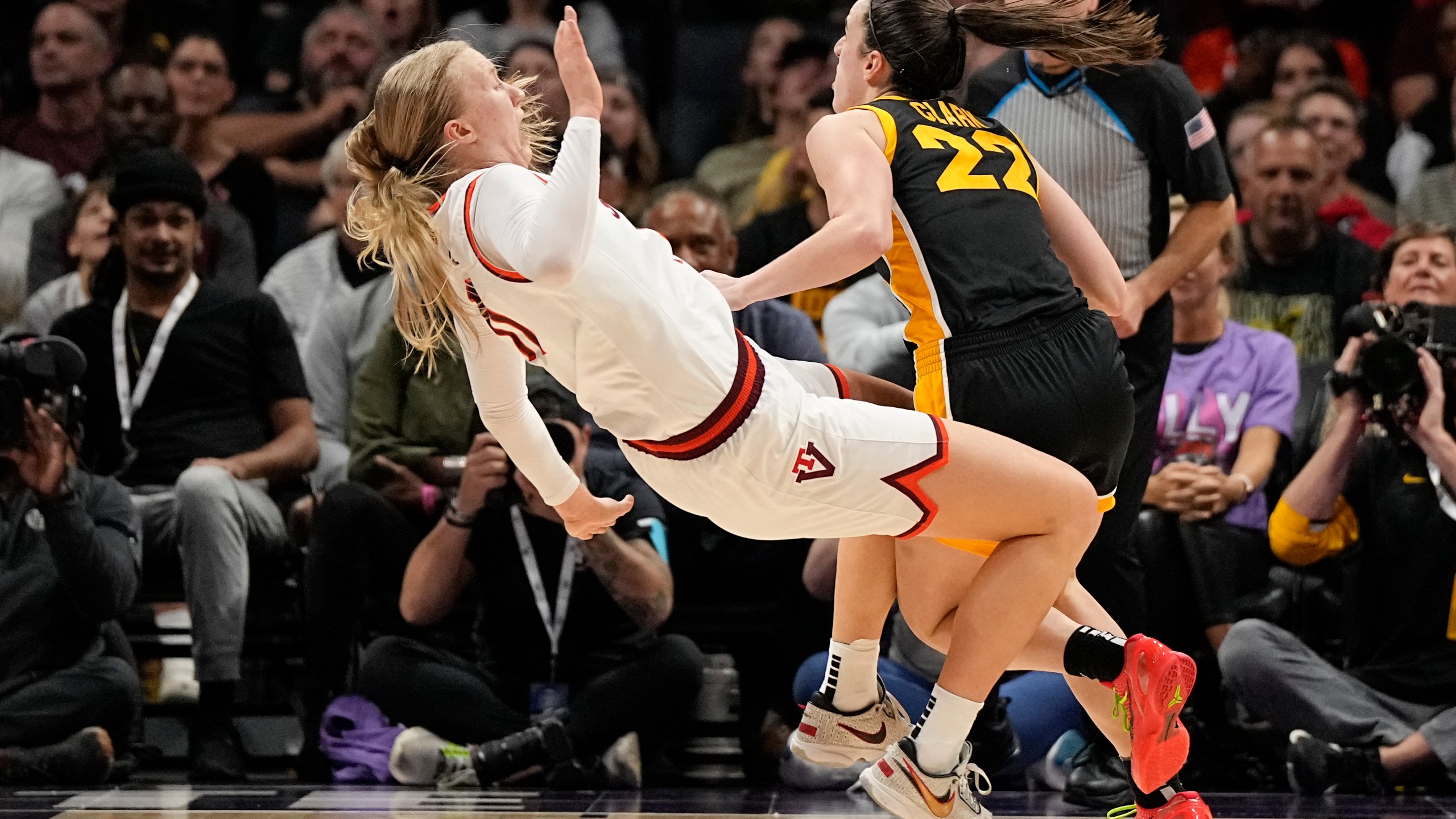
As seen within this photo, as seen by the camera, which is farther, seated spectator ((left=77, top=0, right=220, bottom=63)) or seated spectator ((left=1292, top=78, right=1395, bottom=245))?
seated spectator ((left=77, top=0, right=220, bottom=63))

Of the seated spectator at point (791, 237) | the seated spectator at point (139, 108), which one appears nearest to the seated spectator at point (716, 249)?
the seated spectator at point (791, 237)

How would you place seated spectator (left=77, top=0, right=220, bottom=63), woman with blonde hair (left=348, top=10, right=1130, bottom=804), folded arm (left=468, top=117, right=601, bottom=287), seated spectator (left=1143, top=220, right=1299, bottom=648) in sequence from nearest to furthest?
folded arm (left=468, top=117, right=601, bottom=287) → woman with blonde hair (left=348, top=10, right=1130, bottom=804) → seated spectator (left=1143, top=220, right=1299, bottom=648) → seated spectator (left=77, top=0, right=220, bottom=63)

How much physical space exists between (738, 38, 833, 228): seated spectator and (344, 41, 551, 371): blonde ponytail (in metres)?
3.30

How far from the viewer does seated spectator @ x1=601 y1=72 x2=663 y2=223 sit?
7.08 m

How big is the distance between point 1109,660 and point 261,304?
3.49 meters

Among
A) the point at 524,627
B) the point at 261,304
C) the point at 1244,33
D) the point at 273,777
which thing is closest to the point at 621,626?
the point at 524,627

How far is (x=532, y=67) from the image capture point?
7.13 m

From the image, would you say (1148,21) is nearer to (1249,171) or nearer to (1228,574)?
(1228,574)

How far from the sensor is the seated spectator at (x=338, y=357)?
6.09 metres

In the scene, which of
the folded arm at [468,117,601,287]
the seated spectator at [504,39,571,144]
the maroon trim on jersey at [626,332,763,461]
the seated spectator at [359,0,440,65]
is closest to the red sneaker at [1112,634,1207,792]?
the maroon trim on jersey at [626,332,763,461]

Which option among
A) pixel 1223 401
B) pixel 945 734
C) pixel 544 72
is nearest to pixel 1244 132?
pixel 1223 401

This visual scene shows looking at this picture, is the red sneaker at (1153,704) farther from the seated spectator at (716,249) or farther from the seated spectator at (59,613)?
the seated spectator at (59,613)

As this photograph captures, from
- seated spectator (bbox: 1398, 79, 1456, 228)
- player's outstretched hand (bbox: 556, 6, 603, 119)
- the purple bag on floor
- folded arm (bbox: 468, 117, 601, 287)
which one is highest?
player's outstretched hand (bbox: 556, 6, 603, 119)

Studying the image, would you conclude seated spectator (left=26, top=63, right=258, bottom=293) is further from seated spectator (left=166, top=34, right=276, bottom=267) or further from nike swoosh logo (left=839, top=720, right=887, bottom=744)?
nike swoosh logo (left=839, top=720, right=887, bottom=744)
